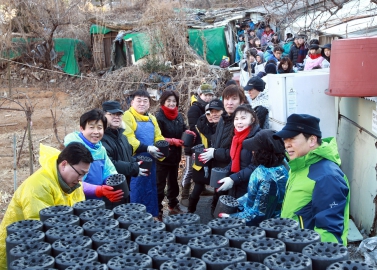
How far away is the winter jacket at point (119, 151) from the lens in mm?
5250

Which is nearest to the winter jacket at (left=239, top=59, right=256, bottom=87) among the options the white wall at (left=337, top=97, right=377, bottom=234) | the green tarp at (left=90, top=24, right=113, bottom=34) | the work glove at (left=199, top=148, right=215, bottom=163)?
the white wall at (left=337, top=97, right=377, bottom=234)

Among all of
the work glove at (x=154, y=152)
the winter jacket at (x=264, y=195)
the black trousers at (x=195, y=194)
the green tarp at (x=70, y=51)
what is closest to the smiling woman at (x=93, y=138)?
the winter jacket at (x=264, y=195)

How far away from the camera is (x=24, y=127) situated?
36.1ft

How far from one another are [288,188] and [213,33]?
677 inches

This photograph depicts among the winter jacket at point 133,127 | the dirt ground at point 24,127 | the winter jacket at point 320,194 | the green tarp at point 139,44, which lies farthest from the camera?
the green tarp at point 139,44

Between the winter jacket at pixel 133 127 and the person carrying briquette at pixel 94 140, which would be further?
the winter jacket at pixel 133 127

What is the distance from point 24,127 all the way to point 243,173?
7.27 m

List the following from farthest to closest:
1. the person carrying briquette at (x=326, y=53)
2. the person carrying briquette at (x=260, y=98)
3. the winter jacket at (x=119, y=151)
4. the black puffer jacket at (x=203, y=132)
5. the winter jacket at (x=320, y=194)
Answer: the person carrying briquette at (x=326, y=53)
the person carrying briquette at (x=260, y=98)
the black puffer jacket at (x=203, y=132)
the winter jacket at (x=119, y=151)
the winter jacket at (x=320, y=194)

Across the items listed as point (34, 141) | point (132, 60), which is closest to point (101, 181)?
point (34, 141)

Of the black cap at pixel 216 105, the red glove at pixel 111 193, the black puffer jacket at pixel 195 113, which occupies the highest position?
the black cap at pixel 216 105

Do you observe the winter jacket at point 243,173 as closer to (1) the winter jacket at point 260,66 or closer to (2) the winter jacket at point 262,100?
(2) the winter jacket at point 262,100

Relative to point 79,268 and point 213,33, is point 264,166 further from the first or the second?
point 213,33

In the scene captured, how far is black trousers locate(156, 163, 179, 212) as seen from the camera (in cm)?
679

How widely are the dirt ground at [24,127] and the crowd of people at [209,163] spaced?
2.68 m
